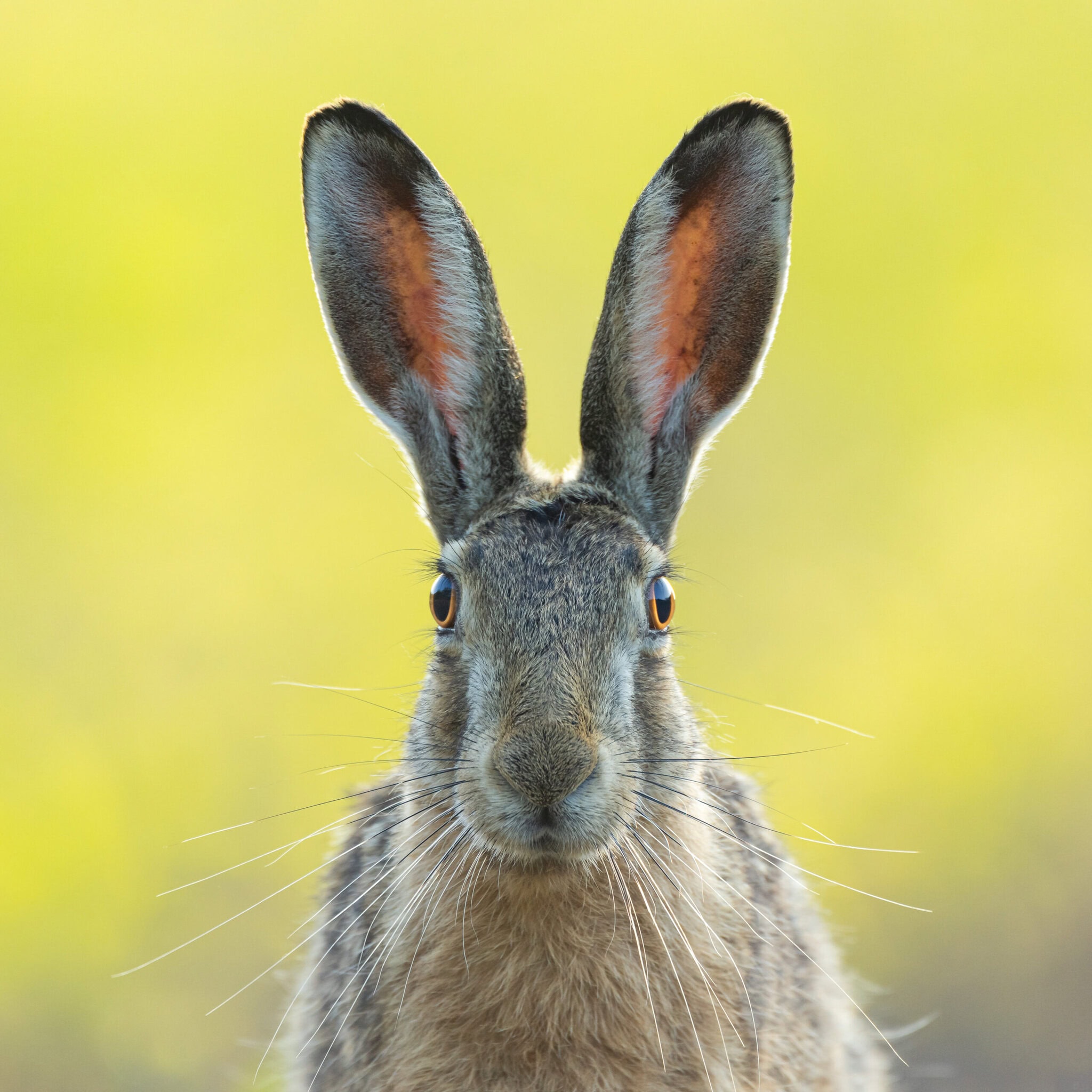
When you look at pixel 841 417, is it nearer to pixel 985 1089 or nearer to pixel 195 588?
pixel 195 588

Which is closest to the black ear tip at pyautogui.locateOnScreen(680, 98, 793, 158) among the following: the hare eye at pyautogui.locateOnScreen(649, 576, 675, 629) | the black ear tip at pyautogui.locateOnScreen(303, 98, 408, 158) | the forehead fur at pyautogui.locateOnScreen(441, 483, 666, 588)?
the black ear tip at pyautogui.locateOnScreen(303, 98, 408, 158)

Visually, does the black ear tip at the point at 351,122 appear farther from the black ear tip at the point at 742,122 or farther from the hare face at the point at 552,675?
the hare face at the point at 552,675

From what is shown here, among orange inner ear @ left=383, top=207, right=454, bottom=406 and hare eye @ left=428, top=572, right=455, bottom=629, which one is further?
orange inner ear @ left=383, top=207, right=454, bottom=406

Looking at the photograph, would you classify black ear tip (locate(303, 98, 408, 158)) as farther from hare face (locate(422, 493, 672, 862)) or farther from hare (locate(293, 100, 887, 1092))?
hare face (locate(422, 493, 672, 862))

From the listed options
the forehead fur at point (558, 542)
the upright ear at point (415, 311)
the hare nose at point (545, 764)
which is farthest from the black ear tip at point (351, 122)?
the hare nose at point (545, 764)

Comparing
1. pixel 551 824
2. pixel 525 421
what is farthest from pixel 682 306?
pixel 551 824

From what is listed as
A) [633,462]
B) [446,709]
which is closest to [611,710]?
[446,709]
